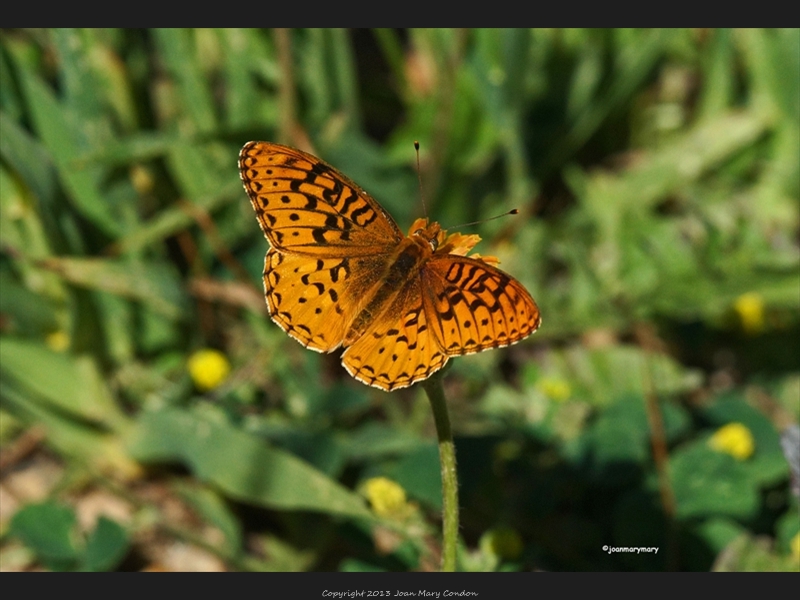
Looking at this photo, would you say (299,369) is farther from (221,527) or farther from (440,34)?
(440,34)

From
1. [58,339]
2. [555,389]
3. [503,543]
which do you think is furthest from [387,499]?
[58,339]

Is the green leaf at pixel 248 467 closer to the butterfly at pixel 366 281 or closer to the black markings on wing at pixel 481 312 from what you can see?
the butterfly at pixel 366 281

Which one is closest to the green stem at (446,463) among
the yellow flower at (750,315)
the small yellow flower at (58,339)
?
the small yellow flower at (58,339)

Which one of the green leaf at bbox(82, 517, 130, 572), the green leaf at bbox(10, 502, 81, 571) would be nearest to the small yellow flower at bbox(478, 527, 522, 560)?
the green leaf at bbox(82, 517, 130, 572)

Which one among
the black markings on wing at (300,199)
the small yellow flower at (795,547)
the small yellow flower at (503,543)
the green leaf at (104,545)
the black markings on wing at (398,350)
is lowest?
the small yellow flower at (795,547)

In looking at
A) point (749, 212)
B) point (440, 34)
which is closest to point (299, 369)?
point (440, 34)

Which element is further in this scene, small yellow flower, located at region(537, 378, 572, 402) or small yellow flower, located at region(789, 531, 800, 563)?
small yellow flower, located at region(537, 378, 572, 402)

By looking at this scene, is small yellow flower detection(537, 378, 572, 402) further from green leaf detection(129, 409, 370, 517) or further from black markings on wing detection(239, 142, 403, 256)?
black markings on wing detection(239, 142, 403, 256)
